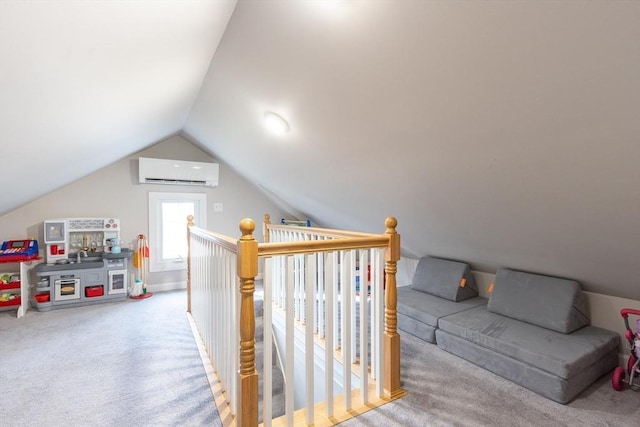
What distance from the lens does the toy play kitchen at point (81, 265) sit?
3674mm

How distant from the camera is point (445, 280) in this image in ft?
10.5

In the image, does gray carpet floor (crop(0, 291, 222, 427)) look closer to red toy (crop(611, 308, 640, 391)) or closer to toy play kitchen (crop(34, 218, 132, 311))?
toy play kitchen (crop(34, 218, 132, 311))

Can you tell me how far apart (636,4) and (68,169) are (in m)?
4.10

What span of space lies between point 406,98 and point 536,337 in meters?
1.92

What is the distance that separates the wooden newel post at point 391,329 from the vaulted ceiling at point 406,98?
657 mm

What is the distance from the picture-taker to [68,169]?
3090 mm

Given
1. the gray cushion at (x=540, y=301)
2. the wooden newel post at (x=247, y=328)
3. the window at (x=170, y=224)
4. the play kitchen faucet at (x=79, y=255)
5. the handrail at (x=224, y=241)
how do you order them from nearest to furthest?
the wooden newel post at (x=247, y=328)
the handrail at (x=224, y=241)
the gray cushion at (x=540, y=301)
the play kitchen faucet at (x=79, y=255)
the window at (x=170, y=224)

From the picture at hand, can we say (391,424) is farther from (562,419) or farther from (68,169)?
(68,169)

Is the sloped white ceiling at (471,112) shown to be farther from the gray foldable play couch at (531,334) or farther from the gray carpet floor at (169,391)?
the gray carpet floor at (169,391)

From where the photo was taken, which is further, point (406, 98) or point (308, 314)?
point (406, 98)

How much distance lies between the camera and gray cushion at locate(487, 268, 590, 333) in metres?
2.33

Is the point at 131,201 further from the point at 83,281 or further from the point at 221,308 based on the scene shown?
the point at 221,308

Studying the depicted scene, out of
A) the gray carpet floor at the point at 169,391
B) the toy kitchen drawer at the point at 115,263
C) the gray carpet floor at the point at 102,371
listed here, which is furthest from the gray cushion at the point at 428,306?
the toy kitchen drawer at the point at 115,263

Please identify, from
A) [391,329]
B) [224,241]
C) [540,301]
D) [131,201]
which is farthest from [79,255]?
[540,301]
